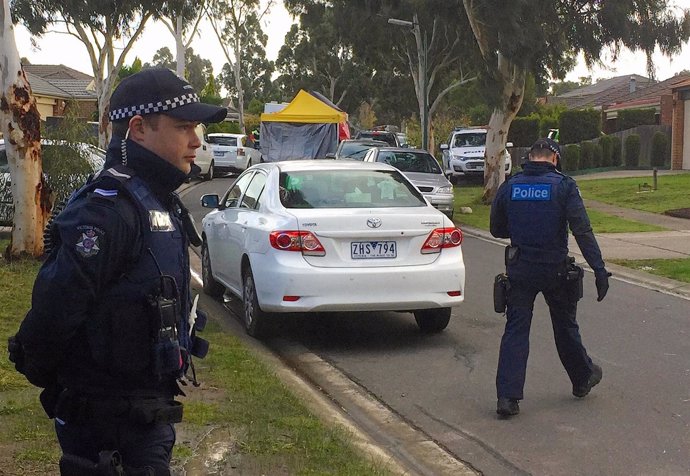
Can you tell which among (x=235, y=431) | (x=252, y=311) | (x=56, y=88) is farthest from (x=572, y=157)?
(x=235, y=431)

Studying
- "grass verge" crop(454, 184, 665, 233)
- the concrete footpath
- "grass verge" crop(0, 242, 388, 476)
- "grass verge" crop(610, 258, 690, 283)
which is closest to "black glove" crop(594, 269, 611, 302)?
"grass verge" crop(0, 242, 388, 476)

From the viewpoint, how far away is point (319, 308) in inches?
323

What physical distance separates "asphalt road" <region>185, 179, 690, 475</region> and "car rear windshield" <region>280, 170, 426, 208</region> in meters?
1.22

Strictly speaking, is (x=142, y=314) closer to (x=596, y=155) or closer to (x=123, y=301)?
(x=123, y=301)

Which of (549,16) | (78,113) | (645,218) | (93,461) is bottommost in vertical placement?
(645,218)

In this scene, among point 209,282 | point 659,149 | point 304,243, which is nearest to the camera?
point 304,243

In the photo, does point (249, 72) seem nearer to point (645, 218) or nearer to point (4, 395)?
point (645, 218)

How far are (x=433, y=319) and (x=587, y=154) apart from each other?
3185 centimetres

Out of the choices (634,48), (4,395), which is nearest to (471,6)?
(634,48)

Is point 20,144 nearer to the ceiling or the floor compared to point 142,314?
nearer to the ceiling

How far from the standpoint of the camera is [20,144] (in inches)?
468

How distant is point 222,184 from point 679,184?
1374cm

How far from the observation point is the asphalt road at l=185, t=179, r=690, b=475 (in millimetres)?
5816

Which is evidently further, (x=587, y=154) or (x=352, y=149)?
Result: (x=587, y=154)
